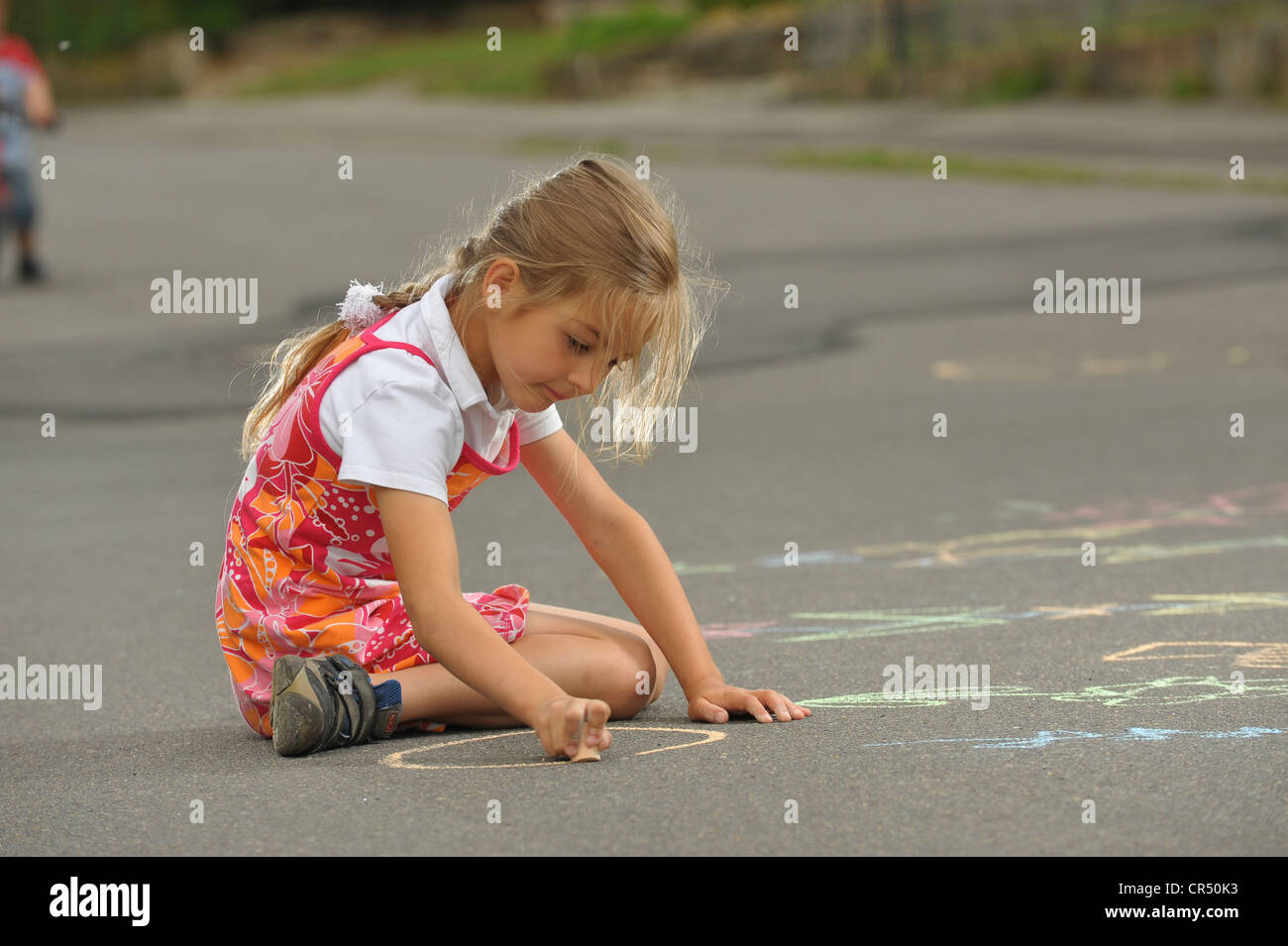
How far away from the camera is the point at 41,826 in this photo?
312 centimetres

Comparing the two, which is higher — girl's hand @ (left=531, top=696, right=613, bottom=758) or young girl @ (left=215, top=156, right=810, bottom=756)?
young girl @ (left=215, top=156, right=810, bottom=756)

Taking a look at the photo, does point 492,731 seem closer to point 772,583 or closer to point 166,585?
point 772,583

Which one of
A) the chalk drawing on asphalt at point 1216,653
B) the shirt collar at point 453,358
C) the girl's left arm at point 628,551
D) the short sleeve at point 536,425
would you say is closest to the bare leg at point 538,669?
the girl's left arm at point 628,551

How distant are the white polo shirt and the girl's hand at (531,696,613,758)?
1.33ft

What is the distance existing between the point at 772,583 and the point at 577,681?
5.14ft

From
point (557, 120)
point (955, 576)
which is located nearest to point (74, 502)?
point (955, 576)

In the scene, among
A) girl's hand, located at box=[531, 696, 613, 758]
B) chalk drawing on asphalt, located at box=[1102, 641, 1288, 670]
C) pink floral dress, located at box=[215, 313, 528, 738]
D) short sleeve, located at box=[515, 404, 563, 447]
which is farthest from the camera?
chalk drawing on asphalt, located at box=[1102, 641, 1288, 670]

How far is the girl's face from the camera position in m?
3.22

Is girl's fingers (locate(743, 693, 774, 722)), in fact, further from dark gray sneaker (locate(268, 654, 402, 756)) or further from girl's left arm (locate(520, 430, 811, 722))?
dark gray sneaker (locate(268, 654, 402, 756))

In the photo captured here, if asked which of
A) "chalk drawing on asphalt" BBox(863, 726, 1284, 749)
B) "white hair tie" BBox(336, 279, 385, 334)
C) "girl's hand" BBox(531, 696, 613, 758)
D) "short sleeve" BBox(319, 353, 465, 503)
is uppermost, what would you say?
"white hair tie" BBox(336, 279, 385, 334)

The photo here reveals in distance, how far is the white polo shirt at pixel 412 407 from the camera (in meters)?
3.17

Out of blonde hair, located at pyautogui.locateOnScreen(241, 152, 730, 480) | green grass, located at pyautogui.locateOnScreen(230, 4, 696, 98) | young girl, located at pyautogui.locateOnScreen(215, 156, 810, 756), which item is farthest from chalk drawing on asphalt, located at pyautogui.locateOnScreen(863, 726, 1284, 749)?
green grass, located at pyautogui.locateOnScreen(230, 4, 696, 98)

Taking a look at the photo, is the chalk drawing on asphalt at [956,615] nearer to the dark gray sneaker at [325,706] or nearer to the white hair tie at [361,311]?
the dark gray sneaker at [325,706]

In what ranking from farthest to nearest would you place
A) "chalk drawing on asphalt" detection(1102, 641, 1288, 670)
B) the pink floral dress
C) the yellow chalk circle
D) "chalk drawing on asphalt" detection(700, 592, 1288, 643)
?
"chalk drawing on asphalt" detection(700, 592, 1288, 643), "chalk drawing on asphalt" detection(1102, 641, 1288, 670), the pink floral dress, the yellow chalk circle
